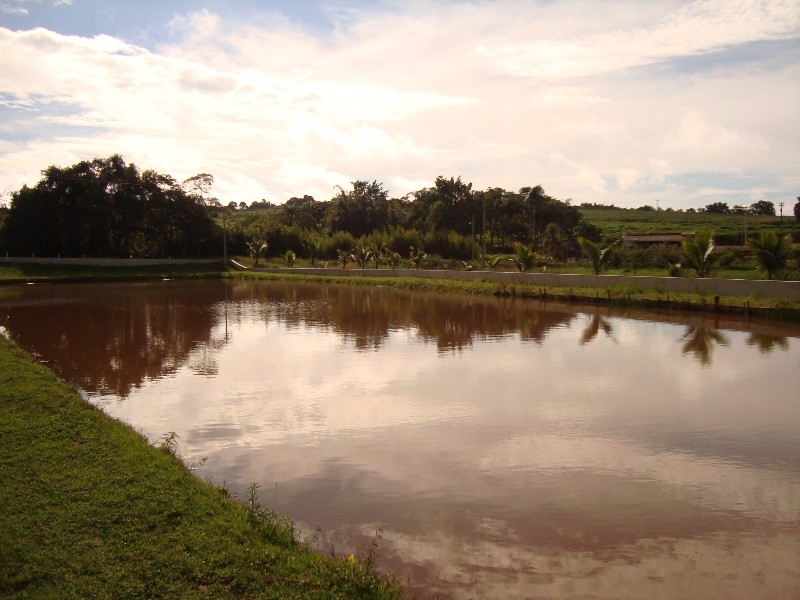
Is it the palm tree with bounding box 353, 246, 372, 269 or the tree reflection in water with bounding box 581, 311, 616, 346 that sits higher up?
the palm tree with bounding box 353, 246, 372, 269

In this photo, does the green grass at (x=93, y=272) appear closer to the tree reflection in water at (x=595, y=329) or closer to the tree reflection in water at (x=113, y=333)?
the tree reflection in water at (x=113, y=333)

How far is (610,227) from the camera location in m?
66.3

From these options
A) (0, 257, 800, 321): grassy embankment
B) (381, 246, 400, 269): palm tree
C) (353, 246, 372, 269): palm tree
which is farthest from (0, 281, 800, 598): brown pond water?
(353, 246, 372, 269): palm tree

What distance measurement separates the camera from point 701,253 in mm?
20922

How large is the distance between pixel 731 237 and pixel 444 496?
46.2 m

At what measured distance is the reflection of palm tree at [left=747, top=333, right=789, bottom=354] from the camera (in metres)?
12.7

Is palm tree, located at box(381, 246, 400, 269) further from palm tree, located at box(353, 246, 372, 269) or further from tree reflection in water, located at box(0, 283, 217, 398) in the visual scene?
tree reflection in water, located at box(0, 283, 217, 398)

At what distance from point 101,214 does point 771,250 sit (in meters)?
36.6

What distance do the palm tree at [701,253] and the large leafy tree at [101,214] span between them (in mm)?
33747

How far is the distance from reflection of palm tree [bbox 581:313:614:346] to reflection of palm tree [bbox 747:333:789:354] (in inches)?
109

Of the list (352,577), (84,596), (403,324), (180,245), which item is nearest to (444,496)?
(352,577)

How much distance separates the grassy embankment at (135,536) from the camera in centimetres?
367

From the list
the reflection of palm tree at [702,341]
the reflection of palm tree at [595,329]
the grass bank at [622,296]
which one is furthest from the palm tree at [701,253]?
the reflection of palm tree at [702,341]

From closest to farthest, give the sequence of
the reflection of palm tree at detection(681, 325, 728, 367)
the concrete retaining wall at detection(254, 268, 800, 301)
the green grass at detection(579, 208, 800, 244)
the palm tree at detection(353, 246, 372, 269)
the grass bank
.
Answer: the reflection of palm tree at detection(681, 325, 728, 367) < the grass bank < the concrete retaining wall at detection(254, 268, 800, 301) < the palm tree at detection(353, 246, 372, 269) < the green grass at detection(579, 208, 800, 244)
